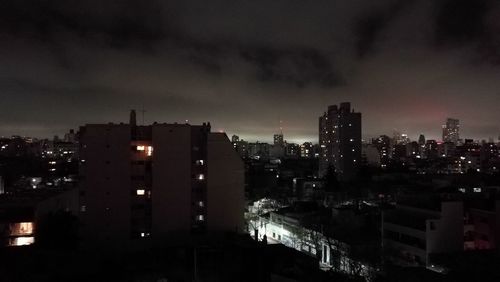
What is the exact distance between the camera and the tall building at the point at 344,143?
4750 cm

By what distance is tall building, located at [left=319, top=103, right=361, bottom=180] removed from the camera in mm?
47500

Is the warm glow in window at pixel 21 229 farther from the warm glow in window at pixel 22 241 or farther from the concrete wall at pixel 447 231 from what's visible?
the concrete wall at pixel 447 231

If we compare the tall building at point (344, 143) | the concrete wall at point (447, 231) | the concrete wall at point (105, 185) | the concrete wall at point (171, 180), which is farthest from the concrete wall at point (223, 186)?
the tall building at point (344, 143)

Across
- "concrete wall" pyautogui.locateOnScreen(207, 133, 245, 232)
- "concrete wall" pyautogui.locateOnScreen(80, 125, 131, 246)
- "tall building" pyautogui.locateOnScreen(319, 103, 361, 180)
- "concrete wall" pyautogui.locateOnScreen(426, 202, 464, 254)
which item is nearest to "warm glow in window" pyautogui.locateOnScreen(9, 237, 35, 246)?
"concrete wall" pyautogui.locateOnScreen(80, 125, 131, 246)

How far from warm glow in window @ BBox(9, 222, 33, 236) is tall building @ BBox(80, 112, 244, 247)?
2.00 m

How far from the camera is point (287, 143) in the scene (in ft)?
372

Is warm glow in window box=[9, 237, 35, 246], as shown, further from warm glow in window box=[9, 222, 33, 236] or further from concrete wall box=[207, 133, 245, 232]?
concrete wall box=[207, 133, 245, 232]

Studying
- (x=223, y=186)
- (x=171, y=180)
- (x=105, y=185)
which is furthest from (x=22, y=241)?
(x=223, y=186)

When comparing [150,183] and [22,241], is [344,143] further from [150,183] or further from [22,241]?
[22,241]

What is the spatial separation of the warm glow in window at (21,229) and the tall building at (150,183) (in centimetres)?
200

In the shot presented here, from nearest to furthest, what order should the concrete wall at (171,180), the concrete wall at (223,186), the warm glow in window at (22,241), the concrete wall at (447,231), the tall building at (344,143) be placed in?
the concrete wall at (447,231), the warm glow in window at (22,241), the concrete wall at (171,180), the concrete wall at (223,186), the tall building at (344,143)

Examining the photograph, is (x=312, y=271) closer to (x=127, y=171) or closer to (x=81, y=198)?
(x=127, y=171)

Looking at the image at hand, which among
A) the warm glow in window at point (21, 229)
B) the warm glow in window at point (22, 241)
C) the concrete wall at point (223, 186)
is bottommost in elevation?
the warm glow in window at point (22, 241)

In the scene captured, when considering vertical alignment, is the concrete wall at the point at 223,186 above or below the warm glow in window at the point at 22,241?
above
